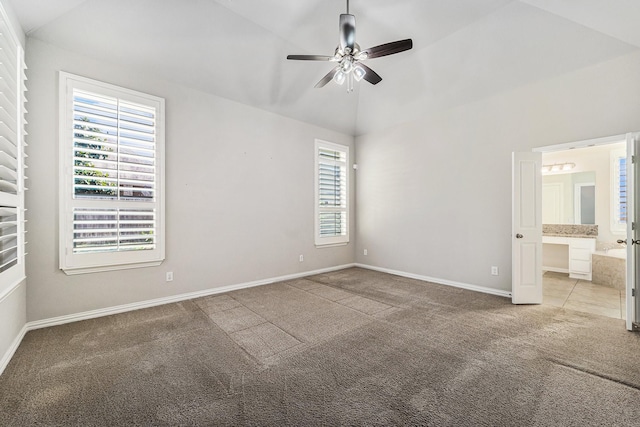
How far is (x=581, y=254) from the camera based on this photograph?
5008 millimetres

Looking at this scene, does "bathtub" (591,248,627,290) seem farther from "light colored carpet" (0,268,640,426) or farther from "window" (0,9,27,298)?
"window" (0,9,27,298)

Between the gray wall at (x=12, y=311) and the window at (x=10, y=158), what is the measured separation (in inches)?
7.0

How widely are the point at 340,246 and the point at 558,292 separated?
378 centimetres

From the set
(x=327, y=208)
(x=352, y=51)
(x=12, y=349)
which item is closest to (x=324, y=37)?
(x=352, y=51)

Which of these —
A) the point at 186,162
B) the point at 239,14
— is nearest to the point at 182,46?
the point at 239,14

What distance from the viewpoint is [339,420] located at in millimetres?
1623

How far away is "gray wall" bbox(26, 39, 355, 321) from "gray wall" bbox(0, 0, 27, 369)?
0.53ft

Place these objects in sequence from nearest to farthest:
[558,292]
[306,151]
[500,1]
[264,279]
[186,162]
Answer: [500,1] < [186,162] < [558,292] < [264,279] < [306,151]

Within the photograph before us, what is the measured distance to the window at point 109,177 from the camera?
302 centimetres

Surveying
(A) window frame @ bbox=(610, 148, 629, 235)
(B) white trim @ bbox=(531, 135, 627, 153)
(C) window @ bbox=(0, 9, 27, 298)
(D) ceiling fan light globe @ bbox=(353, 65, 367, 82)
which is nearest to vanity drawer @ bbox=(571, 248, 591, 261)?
(A) window frame @ bbox=(610, 148, 629, 235)

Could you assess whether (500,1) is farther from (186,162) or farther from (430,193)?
(186,162)

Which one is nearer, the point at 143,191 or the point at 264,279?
the point at 143,191

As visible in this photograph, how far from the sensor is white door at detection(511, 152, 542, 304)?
12.2ft

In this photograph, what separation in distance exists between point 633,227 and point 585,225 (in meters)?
3.00
